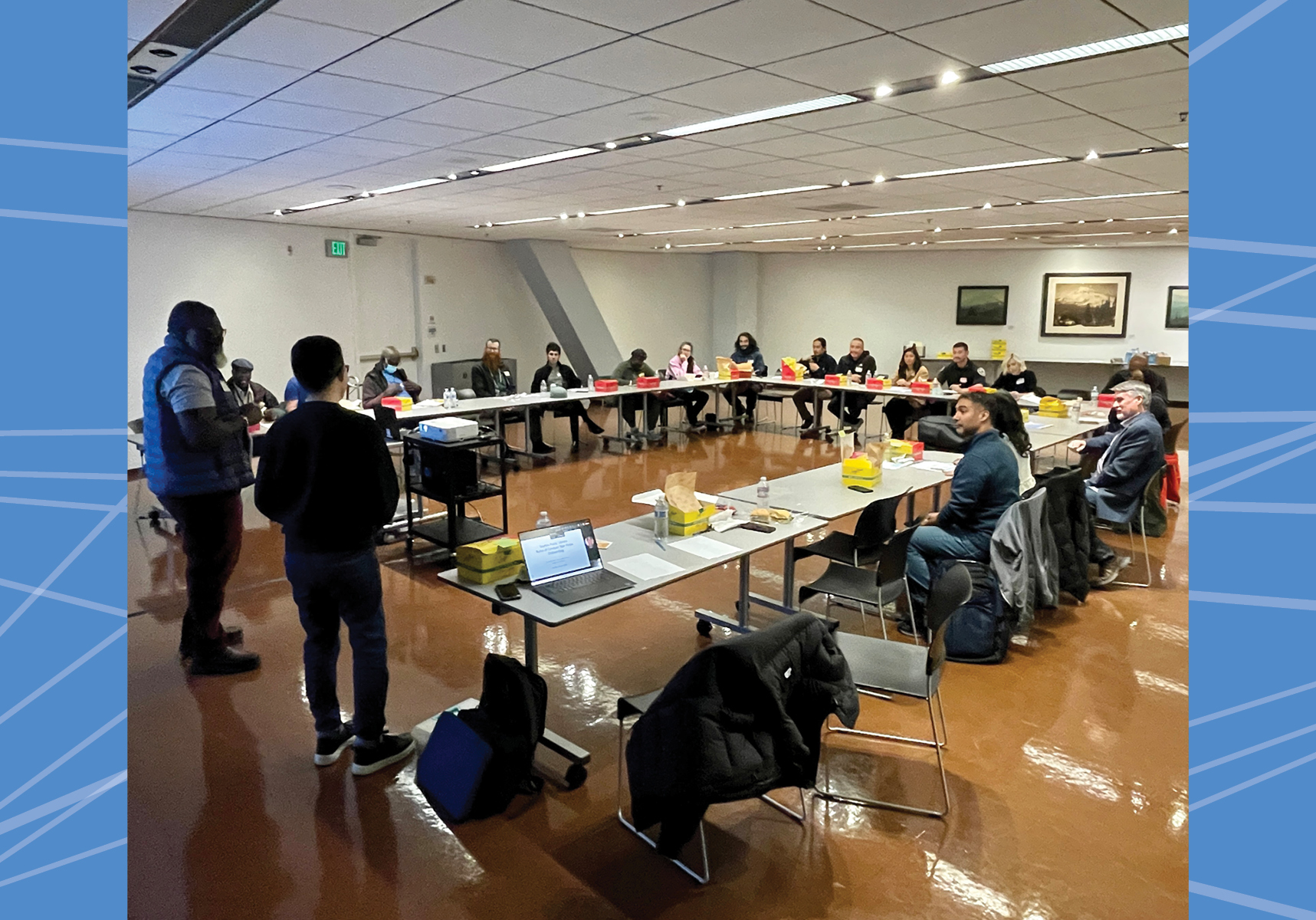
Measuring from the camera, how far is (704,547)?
3.68 meters

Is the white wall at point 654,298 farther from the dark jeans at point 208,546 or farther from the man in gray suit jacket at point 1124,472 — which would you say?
the dark jeans at point 208,546

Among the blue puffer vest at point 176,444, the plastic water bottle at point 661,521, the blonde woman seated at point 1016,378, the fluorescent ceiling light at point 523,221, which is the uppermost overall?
the fluorescent ceiling light at point 523,221

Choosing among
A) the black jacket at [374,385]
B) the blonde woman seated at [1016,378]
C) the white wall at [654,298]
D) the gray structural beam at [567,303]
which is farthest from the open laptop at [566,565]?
the white wall at [654,298]

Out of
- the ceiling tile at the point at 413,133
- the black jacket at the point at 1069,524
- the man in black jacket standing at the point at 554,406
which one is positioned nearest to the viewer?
the black jacket at the point at 1069,524

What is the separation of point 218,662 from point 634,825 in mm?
2465

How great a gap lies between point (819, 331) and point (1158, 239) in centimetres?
634

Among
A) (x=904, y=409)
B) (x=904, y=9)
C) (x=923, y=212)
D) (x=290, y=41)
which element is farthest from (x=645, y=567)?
(x=904, y=409)

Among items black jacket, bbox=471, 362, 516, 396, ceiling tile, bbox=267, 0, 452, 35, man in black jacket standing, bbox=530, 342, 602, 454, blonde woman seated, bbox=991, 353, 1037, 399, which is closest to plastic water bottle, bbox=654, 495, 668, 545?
ceiling tile, bbox=267, 0, 452, 35

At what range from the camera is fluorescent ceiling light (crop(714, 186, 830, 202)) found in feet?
24.6

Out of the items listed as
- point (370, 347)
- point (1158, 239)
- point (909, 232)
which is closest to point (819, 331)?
point (909, 232)

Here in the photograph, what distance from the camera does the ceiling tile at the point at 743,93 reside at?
390 cm

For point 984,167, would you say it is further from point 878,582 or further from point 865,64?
point 878,582

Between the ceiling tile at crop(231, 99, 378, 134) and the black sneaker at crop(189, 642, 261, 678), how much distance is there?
112 inches

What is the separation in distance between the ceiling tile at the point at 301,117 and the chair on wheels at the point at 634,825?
143 inches
